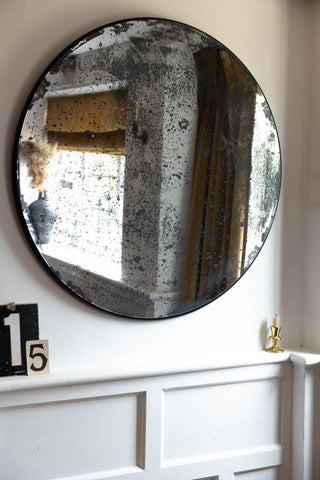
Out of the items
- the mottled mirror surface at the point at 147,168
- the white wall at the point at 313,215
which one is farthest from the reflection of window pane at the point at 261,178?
the white wall at the point at 313,215

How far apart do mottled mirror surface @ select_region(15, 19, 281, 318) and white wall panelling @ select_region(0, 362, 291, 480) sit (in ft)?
0.99

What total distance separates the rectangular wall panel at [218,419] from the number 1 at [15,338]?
58 centimetres

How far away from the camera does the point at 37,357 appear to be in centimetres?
190

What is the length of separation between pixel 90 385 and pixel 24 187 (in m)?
0.70

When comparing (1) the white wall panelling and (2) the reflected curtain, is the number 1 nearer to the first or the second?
(1) the white wall panelling

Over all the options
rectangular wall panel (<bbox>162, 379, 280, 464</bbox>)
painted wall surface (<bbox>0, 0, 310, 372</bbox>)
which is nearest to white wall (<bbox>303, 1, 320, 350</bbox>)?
painted wall surface (<bbox>0, 0, 310, 372</bbox>)

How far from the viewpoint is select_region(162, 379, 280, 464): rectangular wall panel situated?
2154 millimetres

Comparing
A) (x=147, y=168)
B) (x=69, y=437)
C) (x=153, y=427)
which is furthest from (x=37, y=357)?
(x=147, y=168)

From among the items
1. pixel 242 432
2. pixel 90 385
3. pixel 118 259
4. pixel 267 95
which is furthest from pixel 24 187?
pixel 242 432

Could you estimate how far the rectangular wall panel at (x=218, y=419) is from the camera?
2.15 metres

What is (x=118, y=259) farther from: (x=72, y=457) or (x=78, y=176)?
(x=72, y=457)

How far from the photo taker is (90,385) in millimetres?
1978

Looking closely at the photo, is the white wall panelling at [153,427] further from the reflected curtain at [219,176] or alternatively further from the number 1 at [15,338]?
the reflected curtain at [219,176]

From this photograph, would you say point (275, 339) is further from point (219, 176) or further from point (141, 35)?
point (141, 35)
